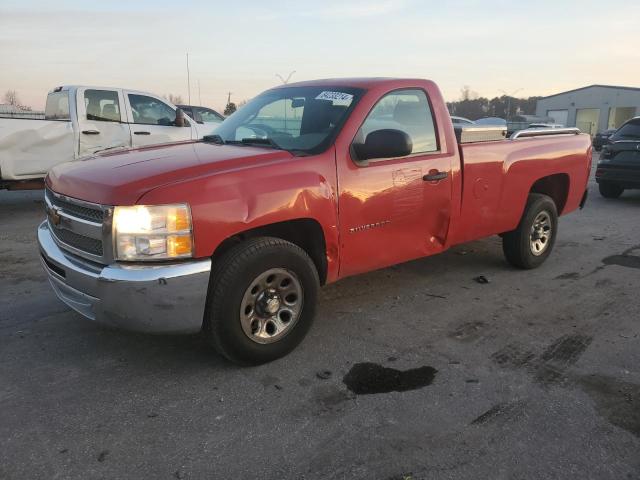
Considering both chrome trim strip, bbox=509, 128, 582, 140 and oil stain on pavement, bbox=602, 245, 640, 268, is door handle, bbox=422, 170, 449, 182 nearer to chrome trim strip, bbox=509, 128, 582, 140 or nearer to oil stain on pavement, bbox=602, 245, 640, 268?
chrome trim strip, bbox=509, 128, 582, 140

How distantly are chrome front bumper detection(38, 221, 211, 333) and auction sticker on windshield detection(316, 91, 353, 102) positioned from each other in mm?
1754

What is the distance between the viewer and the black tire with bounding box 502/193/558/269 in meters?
5.50

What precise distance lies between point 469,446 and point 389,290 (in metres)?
2.40

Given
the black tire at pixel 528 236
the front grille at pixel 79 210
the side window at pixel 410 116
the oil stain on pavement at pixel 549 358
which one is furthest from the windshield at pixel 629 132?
the front grille at pixel 79 210

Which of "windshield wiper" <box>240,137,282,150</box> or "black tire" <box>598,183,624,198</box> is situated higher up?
"windshield wiper" <box>240,137,282,150</box>

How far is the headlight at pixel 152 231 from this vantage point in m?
2.96

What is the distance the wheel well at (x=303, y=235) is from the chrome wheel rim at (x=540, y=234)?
2.90 meters

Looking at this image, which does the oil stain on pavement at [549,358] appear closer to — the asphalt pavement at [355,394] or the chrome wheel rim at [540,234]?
the asphalt pavement at [355,394]

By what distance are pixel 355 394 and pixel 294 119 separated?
7.16 ft

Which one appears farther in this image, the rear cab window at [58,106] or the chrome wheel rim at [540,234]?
the rear cab window at [58,106]

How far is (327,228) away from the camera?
365cm

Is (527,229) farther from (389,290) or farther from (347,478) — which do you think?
(347,478)

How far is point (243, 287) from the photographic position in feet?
10.6

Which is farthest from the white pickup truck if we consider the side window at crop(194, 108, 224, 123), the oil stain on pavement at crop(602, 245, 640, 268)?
the oil stain on pavement at crop(602, 245, 640, 268)
